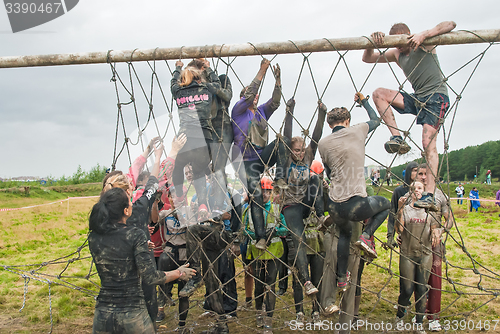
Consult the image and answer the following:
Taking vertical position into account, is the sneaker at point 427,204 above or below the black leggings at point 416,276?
above

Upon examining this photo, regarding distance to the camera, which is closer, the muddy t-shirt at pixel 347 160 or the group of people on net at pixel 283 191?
the muddy t-shirt at pixel 347 160

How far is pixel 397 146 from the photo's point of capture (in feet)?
10.9

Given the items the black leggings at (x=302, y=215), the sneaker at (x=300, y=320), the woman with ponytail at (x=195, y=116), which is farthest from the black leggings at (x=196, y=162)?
the sneaker at (x=300, y=320)

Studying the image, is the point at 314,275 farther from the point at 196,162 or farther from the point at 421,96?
the point at 421,96

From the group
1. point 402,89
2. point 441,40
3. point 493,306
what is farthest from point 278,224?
point 493,306

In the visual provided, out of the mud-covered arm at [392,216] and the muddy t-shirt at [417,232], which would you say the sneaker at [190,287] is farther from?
the muddy t-shirt at [417,232]

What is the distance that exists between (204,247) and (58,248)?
6.22 m

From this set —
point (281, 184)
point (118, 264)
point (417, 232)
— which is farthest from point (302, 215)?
point (118, 264)

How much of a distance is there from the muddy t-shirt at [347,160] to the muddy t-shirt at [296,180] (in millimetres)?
500

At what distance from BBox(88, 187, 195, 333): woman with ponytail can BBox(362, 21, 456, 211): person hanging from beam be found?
2.48 m

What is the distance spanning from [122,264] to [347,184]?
181 centimetres

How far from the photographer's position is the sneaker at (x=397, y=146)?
3.31m

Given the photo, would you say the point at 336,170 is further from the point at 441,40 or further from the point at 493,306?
the point at 493,306

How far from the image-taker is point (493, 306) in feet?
14.6
